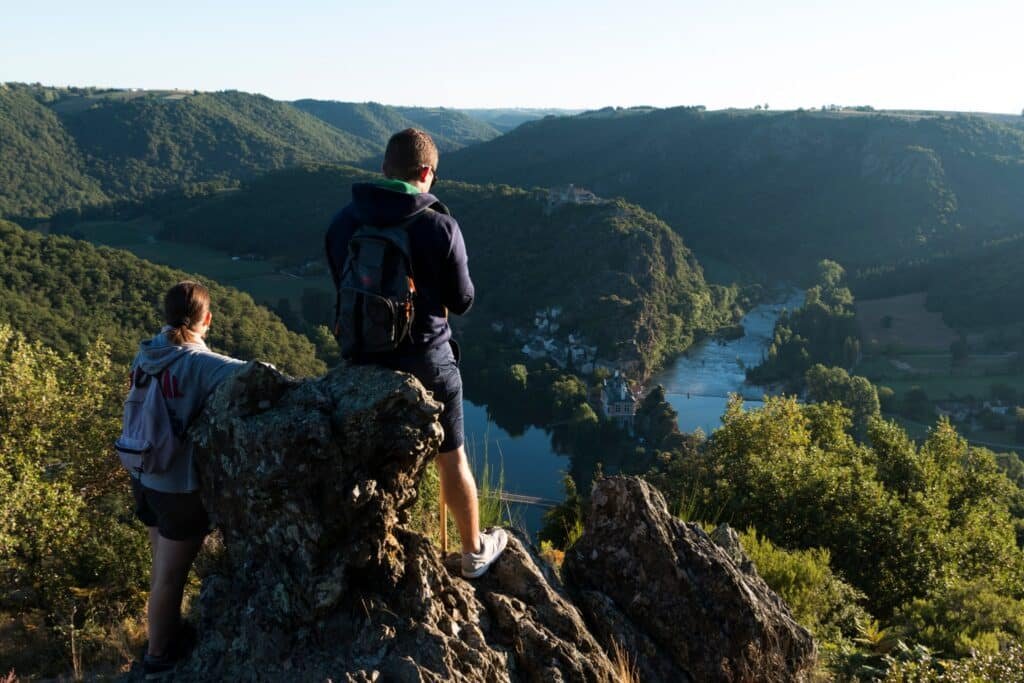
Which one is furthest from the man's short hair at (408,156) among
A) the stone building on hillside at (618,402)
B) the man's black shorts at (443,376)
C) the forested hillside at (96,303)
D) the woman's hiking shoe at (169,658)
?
the stone building on hillside at (618,402)

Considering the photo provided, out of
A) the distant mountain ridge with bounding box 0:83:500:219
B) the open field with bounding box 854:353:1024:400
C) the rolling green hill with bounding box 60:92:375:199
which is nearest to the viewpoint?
the open field with bounding box 854:353:1024:400

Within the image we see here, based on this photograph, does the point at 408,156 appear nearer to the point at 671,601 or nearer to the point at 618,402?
the point at 671,601

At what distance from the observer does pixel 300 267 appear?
100375mm

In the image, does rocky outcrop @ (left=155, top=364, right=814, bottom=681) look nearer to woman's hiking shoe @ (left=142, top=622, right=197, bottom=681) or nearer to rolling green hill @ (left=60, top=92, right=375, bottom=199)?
woman's hiking shoe @ (left=142, top=622, right=197, bottom=681)

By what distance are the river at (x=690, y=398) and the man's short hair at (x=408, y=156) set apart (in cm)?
3824

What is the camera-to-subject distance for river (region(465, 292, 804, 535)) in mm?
55781

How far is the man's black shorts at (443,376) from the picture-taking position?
10.7ft

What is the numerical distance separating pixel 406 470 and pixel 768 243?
136394 millimetres

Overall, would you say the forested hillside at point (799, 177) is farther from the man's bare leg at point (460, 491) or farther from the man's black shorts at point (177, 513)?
the man's black shorts at point (177, 513)

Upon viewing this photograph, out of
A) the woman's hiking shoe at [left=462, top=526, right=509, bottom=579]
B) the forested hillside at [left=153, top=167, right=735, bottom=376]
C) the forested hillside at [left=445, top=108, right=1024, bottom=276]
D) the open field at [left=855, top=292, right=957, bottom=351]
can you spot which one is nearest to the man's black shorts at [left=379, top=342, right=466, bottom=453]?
the woman's hiking shoe at [left=462, top=526, right=509, bottom=579]

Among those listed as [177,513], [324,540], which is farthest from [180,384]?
[324,540]

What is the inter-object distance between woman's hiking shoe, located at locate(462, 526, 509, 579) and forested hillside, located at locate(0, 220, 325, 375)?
44.3 m

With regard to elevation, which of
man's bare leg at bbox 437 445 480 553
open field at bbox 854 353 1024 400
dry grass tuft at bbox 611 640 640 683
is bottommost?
open field at bbox 854 353 1024 400

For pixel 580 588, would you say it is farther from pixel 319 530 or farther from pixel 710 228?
pixel 710 228
